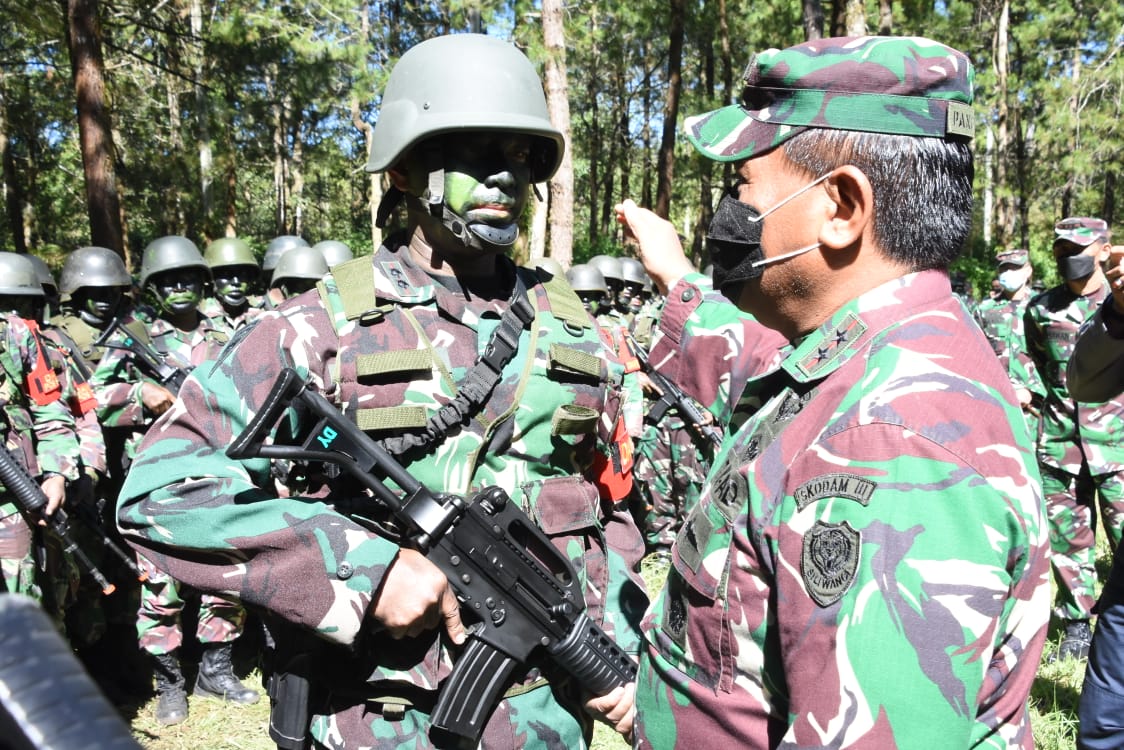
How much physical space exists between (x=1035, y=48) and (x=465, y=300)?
100ft

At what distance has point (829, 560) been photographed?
1114mm

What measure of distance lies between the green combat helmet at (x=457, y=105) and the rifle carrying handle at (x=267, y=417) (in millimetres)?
605

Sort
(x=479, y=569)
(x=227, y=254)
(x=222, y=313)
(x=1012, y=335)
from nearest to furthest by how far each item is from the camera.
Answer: (x=479, y=569)
(x=222, y=313)
(x=1012, y=335)
(x=227, y=254)

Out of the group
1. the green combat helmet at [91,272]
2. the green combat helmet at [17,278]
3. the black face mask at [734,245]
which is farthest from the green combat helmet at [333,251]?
the black face mask at [734,245]

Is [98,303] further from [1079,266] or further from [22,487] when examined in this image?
[1079,266]

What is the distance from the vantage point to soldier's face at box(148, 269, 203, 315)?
6.69 m

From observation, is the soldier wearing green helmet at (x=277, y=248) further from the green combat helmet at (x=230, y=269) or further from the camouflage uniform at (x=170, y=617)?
the camouflage uniform at (x=170, y=617)

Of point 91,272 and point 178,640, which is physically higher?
point 91,272

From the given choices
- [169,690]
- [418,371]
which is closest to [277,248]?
[169,690]

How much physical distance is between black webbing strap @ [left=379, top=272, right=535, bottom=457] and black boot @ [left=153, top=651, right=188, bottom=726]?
12.3 feet

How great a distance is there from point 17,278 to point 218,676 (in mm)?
2702

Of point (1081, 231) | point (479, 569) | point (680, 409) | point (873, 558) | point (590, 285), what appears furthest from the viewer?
point (590, 285)

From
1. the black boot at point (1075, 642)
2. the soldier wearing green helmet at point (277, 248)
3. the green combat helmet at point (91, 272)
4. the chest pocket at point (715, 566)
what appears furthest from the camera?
the soldier wearing green helmet at point (277, 248)

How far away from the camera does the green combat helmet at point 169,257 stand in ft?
21.9
